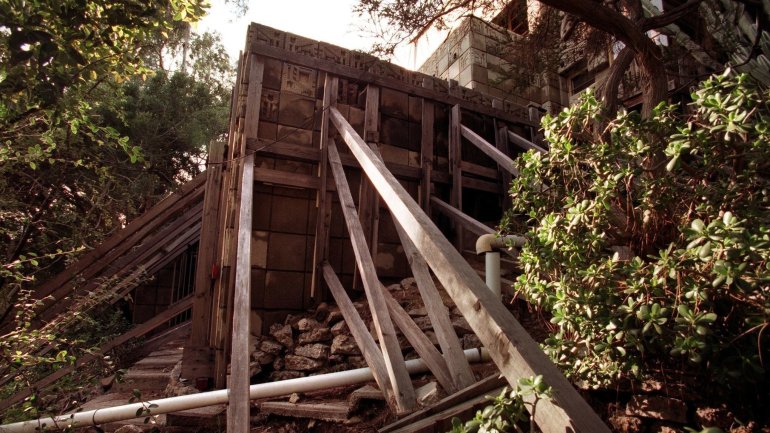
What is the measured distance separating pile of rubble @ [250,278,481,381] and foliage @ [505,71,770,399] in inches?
79.1

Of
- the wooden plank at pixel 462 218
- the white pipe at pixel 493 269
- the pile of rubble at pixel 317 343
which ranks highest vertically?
the wooden plank at pixel 462 218

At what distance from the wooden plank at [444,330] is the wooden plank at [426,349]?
10 centimetres

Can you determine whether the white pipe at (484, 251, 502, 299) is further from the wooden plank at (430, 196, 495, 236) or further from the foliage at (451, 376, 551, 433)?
the wooden plank at (430, 196, 495, 236)

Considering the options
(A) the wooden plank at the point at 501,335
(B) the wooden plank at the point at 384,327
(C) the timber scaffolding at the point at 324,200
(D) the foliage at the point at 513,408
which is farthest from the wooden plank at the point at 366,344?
(D) the foliage at the point at 513,408

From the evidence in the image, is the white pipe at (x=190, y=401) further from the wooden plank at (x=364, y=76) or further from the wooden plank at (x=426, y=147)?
the wooden plank at (x=364, y=76)

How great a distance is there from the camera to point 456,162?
5.74 m

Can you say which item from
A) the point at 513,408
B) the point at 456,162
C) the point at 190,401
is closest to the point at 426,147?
the point at 456,162

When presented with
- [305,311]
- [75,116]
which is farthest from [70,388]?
[305,311]

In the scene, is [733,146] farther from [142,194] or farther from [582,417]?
[142,194]

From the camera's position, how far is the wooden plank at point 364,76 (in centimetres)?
477

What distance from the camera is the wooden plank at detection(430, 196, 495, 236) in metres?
4.43

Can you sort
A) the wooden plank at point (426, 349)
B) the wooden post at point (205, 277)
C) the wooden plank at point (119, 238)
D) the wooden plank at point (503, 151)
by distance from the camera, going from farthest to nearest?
the wooden plank at point (503, 151)
the wooden plank at point (119, 238)
the wooden post at point (205, 277)
the wooden plank at point (426, 349)

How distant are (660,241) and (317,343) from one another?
309 centimetres

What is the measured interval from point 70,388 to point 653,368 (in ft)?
10.3
